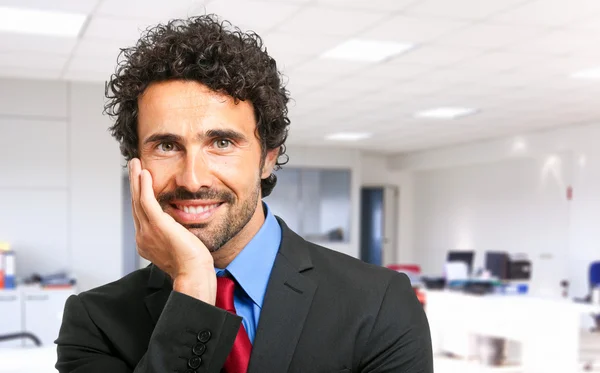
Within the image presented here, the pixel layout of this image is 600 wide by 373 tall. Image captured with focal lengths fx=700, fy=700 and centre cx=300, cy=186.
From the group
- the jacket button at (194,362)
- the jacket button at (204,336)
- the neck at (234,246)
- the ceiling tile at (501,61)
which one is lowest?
the jacket button at (194,362)

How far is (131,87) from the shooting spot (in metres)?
1.18

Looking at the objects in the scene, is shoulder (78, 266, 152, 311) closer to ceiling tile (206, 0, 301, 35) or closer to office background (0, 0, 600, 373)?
ceiling tile (206, 0, 301, 35)

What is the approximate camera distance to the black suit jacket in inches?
44.7

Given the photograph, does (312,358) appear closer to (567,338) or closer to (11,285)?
(567,338)

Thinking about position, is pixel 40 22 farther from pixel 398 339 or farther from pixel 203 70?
pixel 398 339

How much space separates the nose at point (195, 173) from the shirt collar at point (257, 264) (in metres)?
0.16

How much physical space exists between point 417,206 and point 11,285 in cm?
1073

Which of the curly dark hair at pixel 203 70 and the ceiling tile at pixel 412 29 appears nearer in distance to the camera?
the curly dark hair at pixel 203 70

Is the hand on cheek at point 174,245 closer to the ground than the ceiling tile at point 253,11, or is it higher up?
closer to the ground

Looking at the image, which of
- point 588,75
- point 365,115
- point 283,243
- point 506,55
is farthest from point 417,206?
point 283,243

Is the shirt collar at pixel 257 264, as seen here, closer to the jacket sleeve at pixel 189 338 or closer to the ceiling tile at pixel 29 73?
the jacket sleeve at pixel 189 338

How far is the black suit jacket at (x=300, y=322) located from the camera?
1.13 meters

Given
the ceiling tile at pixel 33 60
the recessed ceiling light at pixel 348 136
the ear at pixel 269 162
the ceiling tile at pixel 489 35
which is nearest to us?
the ear at pixel 269 162

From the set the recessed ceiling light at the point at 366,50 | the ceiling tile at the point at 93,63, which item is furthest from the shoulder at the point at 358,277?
the ceiling tile at the point at 93,63
